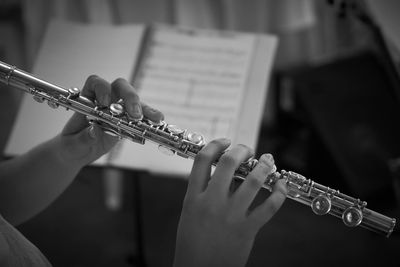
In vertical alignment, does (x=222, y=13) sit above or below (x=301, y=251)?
above

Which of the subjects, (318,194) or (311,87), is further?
(311,87)

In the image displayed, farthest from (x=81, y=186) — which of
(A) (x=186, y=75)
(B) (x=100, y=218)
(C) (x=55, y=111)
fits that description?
(A) (x=186, y=75)

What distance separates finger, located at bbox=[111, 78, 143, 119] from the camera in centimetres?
85

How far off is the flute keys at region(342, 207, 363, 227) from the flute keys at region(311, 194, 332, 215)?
4 cm

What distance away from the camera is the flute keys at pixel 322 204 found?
83cm

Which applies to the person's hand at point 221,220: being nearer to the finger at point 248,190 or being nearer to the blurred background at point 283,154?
the finger at point 248,190

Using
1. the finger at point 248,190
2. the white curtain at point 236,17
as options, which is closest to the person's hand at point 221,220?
the finger at point 248,190

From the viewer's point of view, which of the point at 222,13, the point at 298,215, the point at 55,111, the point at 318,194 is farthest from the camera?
the point at 222,13

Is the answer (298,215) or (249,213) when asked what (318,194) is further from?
(298,215)

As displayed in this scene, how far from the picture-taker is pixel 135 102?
86 centimetres

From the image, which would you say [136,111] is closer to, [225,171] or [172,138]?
[172,138]

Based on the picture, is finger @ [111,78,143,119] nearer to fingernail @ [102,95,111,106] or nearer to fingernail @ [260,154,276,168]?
fingernail @ [102,95,111,106]

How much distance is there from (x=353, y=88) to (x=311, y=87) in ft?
0.59

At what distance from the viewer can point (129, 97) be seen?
2.84 feet
